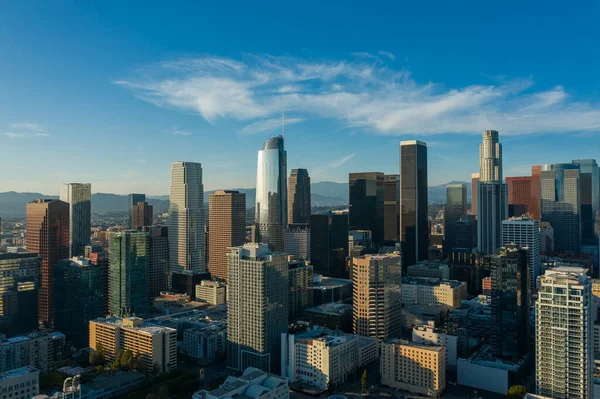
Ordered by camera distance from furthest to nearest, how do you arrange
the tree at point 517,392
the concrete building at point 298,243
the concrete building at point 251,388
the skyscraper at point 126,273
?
the concrete building at point 298,243
the skyscraper at point 126,273
the tree at point 517,392
the concrete building at point 251,388

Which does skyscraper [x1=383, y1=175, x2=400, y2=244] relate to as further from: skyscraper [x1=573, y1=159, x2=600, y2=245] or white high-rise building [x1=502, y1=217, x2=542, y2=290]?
skyscraper [x1=573, y1=159, x2=600, y2=245]

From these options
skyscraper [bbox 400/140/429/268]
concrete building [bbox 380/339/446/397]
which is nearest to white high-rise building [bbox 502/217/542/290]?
skyscraper [bbox 400/140/429/268]

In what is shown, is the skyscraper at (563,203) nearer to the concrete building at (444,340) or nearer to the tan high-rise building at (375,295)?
the tan high-rise building at (375,295)

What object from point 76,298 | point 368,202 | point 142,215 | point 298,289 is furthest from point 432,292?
point 142,215

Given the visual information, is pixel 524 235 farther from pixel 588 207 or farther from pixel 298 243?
pixel 588 207

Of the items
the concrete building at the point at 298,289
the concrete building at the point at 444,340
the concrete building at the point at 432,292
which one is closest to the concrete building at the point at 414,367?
the concrete building at the point at 444,340

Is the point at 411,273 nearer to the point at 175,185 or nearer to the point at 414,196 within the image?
the point at 414,196
